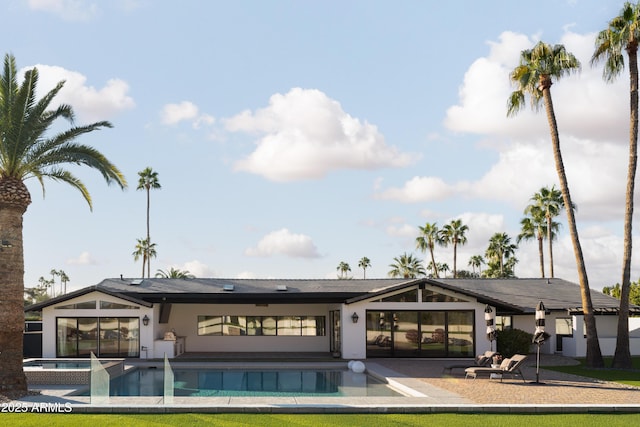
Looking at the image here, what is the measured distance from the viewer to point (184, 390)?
19.2 m

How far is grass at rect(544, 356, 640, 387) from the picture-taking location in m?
20.8

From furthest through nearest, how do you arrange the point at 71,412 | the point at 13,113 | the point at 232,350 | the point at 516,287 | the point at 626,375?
1. the point at 516,287
2. the point at 232,350
3. the point at 626,375
4. the point at 13,113
5. the point at 71,412

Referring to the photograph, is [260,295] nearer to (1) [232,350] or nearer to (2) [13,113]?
(1) [232,350]

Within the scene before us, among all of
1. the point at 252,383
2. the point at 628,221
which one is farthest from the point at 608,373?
the point at 252,383

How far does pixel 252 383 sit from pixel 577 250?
12635 mm

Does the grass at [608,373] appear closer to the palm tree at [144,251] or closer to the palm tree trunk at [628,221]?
the palm tree trunk at [628,221]

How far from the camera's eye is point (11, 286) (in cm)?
1744

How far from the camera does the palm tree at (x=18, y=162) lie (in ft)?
56.8

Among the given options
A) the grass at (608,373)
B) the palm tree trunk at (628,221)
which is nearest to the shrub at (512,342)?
the grass at (608,373)

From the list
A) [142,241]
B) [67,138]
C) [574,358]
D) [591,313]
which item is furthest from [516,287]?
[142,241]

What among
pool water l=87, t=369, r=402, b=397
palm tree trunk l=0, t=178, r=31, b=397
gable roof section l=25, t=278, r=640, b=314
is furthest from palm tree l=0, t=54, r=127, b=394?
gable roof section l=25, t=278, r=640, b=314

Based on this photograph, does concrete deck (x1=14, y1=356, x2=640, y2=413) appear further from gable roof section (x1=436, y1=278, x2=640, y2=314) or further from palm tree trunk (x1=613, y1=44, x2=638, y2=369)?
gable roof section (x1=436, y1=278, x2=640, y2=314)

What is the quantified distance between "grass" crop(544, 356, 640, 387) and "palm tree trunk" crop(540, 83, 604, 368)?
1.90 feet

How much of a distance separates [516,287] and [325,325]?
9934mm
